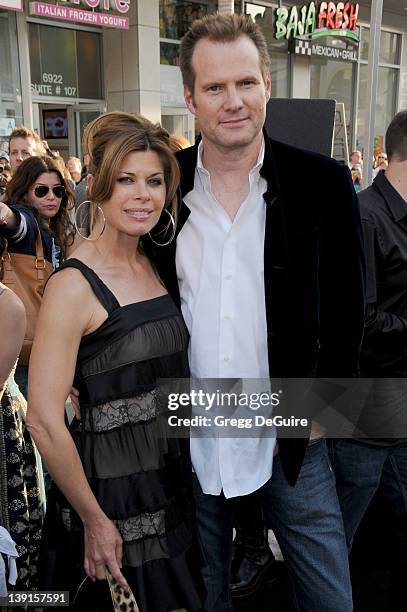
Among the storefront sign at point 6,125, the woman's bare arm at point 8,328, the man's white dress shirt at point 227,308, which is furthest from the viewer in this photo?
the storefront sign at point 6,125

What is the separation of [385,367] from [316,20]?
579 inches

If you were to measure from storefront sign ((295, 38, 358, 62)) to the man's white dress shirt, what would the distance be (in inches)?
573

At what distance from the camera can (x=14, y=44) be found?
1020cm

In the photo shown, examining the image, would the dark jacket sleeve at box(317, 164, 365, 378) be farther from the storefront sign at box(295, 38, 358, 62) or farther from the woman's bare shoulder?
the storefront sign at box(295, 38, 358, 62)

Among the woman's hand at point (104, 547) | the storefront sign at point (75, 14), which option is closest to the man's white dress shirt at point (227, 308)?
the woman's hand at point (104, 547)

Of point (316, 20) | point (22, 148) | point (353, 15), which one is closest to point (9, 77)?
point (22, 148)

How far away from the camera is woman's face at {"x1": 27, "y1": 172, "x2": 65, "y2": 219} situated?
3.29 m

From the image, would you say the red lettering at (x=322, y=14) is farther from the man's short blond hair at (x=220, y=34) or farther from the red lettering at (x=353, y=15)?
the man's short blond hair at (x=220, y=34)

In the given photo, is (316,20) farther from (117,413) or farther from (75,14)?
(117,413)

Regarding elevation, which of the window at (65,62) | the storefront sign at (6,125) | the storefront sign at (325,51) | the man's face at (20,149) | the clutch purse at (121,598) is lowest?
the clutch purse at (121,598)

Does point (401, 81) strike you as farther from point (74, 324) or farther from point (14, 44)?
point (74, 324)

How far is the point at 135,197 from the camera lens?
5.36ft

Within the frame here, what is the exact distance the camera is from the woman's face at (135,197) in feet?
5.35

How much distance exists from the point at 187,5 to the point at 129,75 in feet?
8.83
